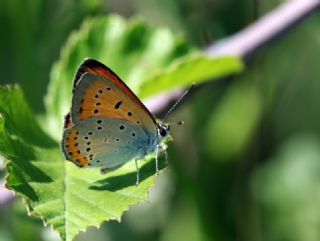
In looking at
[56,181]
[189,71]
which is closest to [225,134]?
[189,71]

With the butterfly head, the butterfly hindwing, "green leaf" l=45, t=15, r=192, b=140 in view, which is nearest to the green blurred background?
"green leaf" l=45, t=15, r=192, b=140

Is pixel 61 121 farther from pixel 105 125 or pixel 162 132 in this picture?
pixel 162 132

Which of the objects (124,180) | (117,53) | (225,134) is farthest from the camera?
(225,134)

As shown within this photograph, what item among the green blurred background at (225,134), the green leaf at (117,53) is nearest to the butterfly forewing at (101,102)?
the green leaf at (117,53)

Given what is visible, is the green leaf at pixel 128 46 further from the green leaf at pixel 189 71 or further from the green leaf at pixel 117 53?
the green leaf at pixel 189 71

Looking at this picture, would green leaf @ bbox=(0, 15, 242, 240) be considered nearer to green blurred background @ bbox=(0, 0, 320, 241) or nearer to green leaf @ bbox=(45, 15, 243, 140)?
green leaf @ bbox=(45, 15, 243, 140)

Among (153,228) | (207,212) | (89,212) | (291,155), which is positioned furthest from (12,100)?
(291,155)
